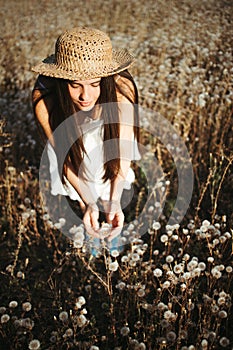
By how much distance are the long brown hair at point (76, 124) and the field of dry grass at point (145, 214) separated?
1.58 feet

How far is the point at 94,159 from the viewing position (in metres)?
2.71

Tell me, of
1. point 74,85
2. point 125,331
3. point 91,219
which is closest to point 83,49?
point 74,85

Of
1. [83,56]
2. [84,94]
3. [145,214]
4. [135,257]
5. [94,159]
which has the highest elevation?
[83,56]

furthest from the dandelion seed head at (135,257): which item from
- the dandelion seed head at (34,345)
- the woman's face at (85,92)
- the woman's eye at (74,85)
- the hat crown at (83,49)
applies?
the hat crown at (83,49)

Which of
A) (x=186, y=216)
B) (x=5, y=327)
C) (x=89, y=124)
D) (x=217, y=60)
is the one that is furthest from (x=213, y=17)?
(x=5, y=327)

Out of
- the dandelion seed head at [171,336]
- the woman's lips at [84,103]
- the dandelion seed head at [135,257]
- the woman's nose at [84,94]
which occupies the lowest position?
the dandelion seed head at [171,336]

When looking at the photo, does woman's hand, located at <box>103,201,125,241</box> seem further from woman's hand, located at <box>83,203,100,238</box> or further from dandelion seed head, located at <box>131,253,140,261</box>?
dandelion seed head, located at <box>131,253,140,261</box>

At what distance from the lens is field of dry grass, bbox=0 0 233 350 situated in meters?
2.32

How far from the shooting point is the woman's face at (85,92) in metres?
2.22

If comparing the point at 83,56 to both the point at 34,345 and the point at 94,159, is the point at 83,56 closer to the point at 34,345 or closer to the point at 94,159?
the point at 94,159

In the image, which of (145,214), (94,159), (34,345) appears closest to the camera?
(34,345)

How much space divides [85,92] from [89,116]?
0.34 metres

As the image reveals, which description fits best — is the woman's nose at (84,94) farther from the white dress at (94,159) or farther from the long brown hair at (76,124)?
the white dress at (94,159)

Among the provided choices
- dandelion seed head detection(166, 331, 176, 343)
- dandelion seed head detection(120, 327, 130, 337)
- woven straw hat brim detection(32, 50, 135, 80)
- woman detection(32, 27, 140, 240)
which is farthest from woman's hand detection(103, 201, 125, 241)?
woven straw hat brim detection(32, 50, 135, 80)
